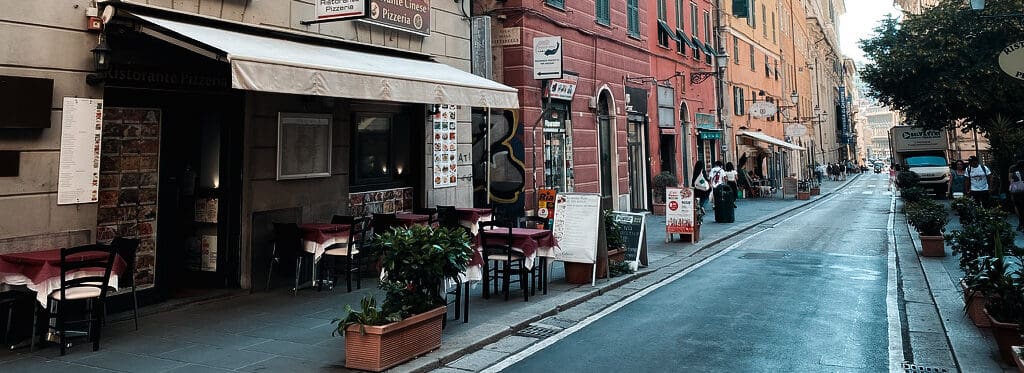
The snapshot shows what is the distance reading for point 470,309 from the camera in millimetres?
7484

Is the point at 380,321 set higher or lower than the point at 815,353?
higher

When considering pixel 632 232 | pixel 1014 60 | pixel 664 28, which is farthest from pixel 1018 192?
pixel 664 28

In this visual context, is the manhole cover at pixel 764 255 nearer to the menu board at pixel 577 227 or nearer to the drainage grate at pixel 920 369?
the menu board at pixel 577 227

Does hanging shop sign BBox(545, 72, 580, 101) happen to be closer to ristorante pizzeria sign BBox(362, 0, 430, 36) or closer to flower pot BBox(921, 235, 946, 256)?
ristorante pizzeria sign BBox(362, 0, 430, 36)

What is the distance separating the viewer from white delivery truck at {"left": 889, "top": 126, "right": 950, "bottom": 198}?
29.7 metres

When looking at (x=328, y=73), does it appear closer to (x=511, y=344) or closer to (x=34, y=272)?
(x=34, y=272)

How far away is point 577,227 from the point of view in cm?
891

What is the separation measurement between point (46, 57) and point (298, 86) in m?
2.39

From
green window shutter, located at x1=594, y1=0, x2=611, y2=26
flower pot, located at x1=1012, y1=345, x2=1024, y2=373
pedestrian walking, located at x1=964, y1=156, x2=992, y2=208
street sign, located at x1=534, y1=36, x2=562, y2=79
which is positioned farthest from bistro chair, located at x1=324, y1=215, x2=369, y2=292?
pedestrian walking, located at x1=964, y1=156, x2=992, y2=208

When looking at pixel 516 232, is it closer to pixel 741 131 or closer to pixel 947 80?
pixel 947 80

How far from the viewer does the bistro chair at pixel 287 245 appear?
27.0 feet

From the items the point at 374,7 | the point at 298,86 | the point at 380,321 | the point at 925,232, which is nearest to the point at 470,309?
the point at 380,321

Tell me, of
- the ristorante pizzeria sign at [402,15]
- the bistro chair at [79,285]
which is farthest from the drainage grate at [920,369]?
the ristorante pizzeria sign at [402,15]

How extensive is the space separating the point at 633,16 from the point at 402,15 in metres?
11.8
